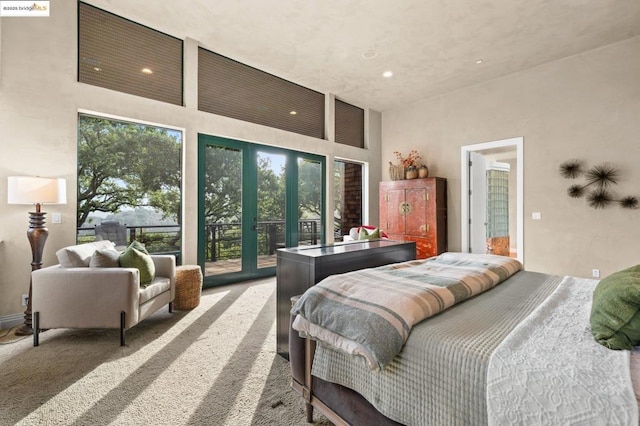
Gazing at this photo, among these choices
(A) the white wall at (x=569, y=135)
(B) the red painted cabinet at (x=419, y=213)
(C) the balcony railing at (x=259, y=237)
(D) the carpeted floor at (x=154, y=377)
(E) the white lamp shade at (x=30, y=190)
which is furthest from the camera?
(B) the red painted cabinet at (x=419, y=213)

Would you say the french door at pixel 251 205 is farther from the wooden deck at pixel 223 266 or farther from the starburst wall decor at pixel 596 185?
the starburst wall decor at pixel 596 185

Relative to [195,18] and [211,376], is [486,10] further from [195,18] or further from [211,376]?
[211,376]

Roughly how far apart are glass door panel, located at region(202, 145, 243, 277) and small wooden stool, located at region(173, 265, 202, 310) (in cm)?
90

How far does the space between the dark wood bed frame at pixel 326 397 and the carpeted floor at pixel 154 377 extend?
176 millimetres

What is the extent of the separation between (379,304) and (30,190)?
3195mm

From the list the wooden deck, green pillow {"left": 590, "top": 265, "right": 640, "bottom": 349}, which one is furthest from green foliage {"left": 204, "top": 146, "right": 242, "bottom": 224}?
green pillow {"left": 590, "top": 265, "right": 640, "bottom": 349}

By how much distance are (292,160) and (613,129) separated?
15.2ft

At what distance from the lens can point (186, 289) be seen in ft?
11.6

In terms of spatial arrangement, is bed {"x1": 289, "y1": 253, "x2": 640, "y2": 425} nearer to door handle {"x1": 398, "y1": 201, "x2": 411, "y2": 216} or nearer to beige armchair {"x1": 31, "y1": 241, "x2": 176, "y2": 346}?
beige armchair {"x1": 31, "y1": 241, "x2": 176, "y2": 346}

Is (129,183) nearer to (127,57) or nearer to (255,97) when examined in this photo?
(127,57)

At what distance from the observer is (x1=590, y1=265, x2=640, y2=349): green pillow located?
1020 millimetres

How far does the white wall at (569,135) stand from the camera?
3.98 meters

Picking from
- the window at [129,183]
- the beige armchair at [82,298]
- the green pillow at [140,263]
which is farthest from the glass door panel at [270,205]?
the beige armchair at [82,298]

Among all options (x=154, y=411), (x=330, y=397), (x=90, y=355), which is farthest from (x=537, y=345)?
(x=90, y=355)
